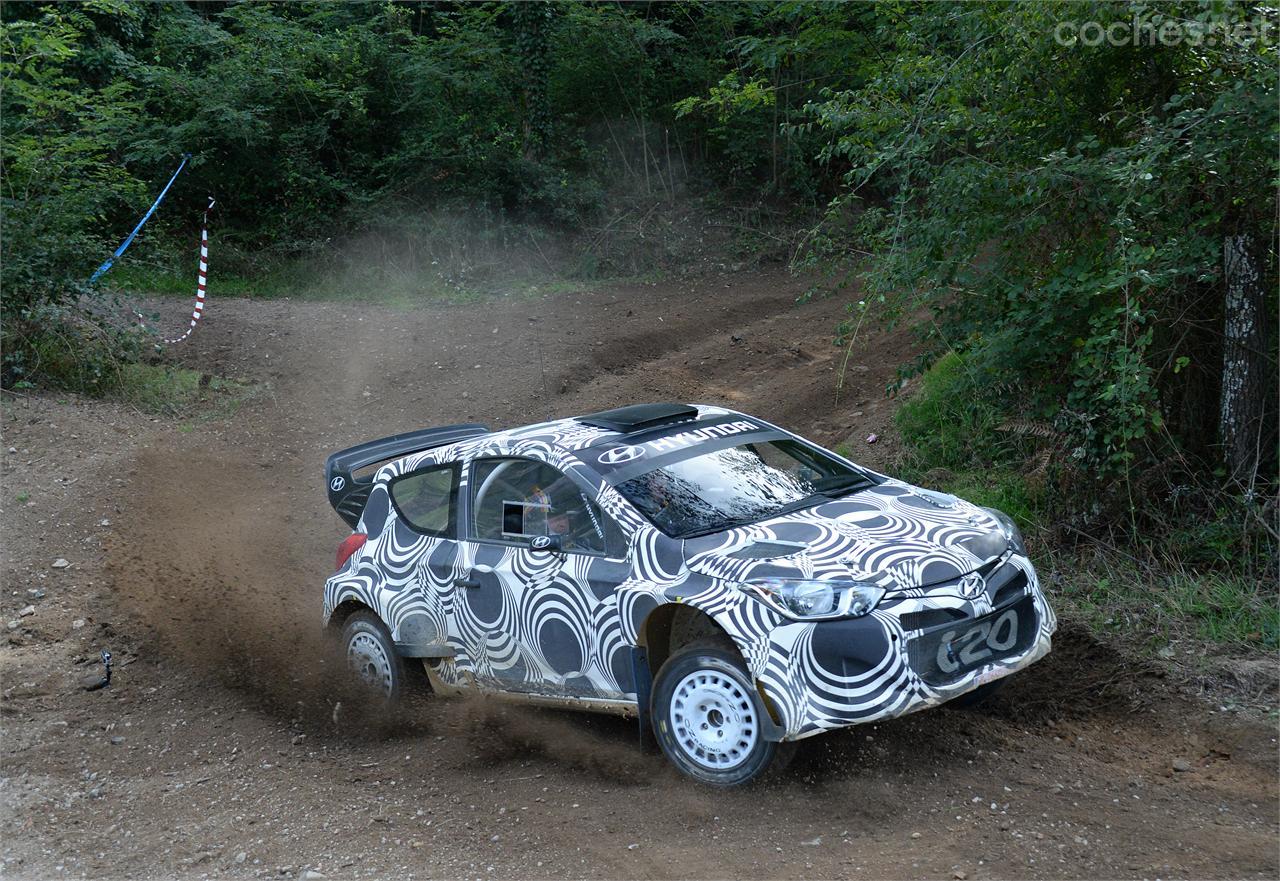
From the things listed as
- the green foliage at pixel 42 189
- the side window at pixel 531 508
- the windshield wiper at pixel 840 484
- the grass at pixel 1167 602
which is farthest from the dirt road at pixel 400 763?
the green foliage at pixel 42 189

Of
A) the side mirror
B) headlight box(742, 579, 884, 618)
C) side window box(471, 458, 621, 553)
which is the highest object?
side window box(471, 458, 621, 553)

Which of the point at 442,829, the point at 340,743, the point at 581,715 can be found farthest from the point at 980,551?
the point at 340,743

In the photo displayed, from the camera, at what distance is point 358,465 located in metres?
7.59

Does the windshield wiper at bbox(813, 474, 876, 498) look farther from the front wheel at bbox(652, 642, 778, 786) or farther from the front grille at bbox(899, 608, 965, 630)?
the front wheel at bbox(652, 642, 778, 786)

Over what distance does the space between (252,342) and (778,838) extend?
13.3m

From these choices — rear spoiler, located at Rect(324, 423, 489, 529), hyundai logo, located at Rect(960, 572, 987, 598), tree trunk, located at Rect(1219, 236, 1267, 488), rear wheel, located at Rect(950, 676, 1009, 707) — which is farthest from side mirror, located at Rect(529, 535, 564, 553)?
tree trunk, located at Rect(1219, 236, 1267, 488)

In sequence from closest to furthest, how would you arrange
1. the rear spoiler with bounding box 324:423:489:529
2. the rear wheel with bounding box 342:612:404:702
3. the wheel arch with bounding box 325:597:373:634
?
1. the rear wheel with bounding box 342:612:404:702
2. the wheel arch with bounding box 325:597:373:634
3. the rear spoiler with bounding box 324:423:489:529

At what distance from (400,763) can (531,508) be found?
1.54m

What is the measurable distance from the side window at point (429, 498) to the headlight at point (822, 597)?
7.03ft

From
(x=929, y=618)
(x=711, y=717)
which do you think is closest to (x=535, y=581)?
(x=711, y=717)

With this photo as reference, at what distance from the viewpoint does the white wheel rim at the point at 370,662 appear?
6676mm

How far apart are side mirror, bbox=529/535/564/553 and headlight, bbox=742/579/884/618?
1.21 meters

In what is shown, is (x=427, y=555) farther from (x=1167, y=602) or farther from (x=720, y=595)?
(x=1167, y=602)

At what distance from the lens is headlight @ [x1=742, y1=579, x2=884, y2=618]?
4.97m
